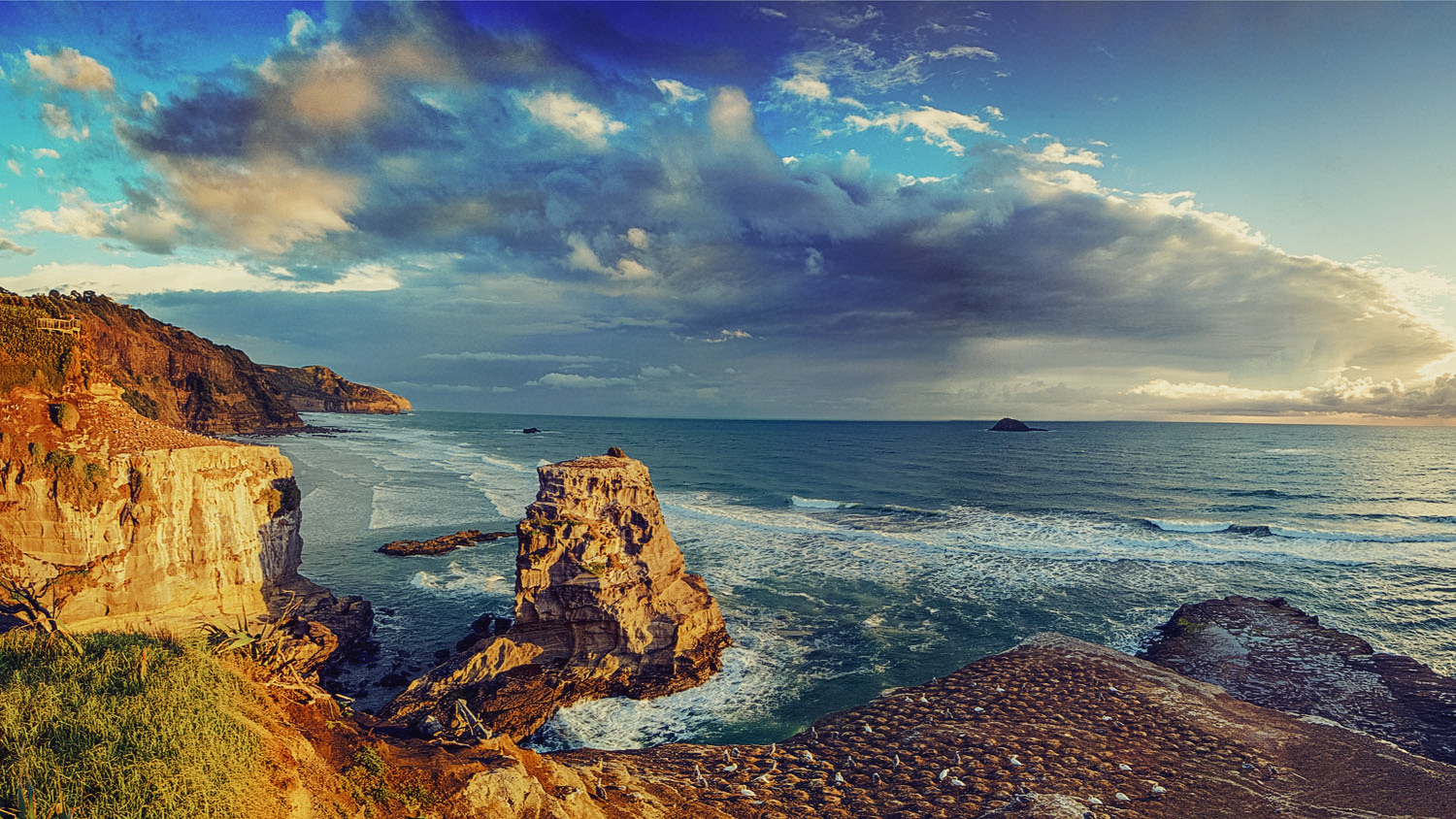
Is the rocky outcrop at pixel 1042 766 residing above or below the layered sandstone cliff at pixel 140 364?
below

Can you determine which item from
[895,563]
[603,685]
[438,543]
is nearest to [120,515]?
[603,685]

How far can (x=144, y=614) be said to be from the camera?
47.9ft

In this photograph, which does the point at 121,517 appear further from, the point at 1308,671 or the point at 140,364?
→ the point at 140,364

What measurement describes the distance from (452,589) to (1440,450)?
6796 inches

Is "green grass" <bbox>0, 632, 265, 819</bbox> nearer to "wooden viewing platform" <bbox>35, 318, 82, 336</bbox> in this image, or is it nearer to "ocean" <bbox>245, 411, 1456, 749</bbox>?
"ocean" <bbox>245, 411, 1456, 749</bbox>

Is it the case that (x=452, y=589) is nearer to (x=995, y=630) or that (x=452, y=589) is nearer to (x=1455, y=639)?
(x=995, y=630)

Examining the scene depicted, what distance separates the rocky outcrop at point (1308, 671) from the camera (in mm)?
16172

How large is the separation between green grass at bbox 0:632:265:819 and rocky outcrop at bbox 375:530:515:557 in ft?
77.3

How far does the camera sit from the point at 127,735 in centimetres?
609

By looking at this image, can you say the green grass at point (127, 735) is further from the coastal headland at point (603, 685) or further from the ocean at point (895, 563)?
the ocean at point (895, 563)

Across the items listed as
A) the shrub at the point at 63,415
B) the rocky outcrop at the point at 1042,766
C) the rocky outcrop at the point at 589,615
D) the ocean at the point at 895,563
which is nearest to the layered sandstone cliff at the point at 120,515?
the shrub at the point at 63,415

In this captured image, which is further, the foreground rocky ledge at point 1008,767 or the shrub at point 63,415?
the shrub at point 63,415

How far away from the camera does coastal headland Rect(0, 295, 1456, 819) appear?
8.59 meters

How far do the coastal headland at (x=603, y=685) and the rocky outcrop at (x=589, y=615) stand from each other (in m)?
0.07
